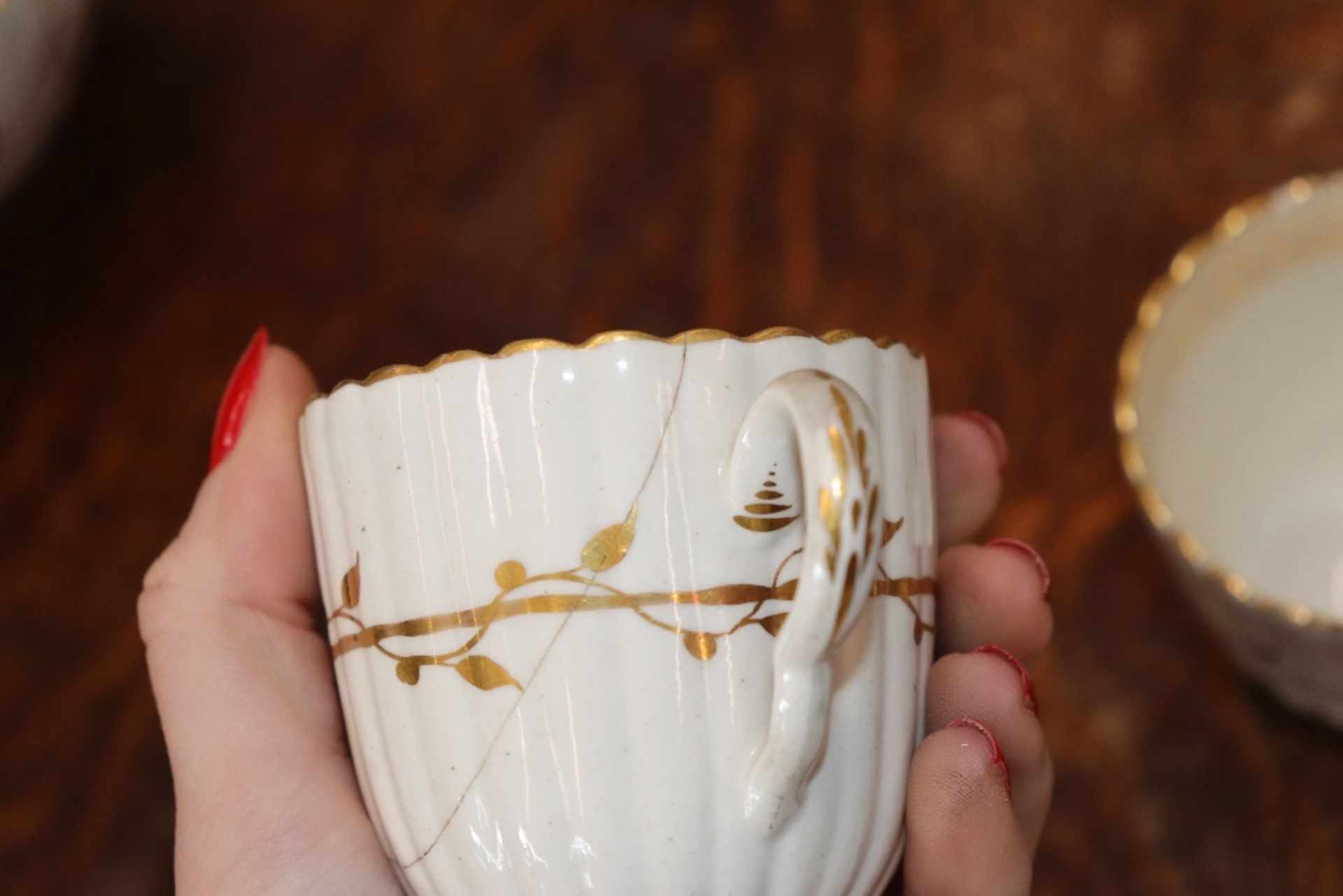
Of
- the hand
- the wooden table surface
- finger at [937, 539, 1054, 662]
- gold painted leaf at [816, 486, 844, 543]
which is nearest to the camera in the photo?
gold painted leaf at [816, 486, 844, 543]

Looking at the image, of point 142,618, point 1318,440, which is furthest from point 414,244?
point 1318,440

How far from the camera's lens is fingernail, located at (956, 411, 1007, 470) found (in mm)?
715

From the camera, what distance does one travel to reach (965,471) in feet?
2.30

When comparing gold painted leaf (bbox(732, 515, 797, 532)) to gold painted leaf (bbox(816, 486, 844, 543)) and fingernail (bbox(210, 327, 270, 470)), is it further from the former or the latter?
Answer: fingernail (bbox(210, 327, 270, 470))

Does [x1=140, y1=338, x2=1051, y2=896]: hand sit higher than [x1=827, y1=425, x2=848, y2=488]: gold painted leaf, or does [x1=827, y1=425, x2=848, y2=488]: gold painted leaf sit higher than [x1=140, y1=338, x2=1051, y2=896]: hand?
[x1=827, y1=425, x2=848, y2=488]: gold painted leaf

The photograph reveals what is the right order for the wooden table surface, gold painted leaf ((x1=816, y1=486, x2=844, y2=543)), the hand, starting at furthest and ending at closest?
the wooden table surface < the hand < gold painted leaf ((x1=816, y1=486, x2=844, y2=543))

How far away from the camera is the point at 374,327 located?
0.87m

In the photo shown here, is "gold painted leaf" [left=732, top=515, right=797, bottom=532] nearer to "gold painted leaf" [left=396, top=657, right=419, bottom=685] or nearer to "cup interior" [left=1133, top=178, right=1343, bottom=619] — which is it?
"gold painted leaf" [left=396, top=657, right=419, bottom=685]

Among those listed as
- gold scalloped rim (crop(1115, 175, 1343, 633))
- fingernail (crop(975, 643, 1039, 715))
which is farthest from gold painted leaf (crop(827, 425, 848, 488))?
gold scalloped rim (crop(1115, 175, 1343, 633))

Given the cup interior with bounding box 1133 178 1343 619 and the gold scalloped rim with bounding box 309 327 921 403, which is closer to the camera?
the gold scalloped rim with bounding box 309 327 921 403

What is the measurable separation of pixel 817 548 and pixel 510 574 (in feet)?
0.41

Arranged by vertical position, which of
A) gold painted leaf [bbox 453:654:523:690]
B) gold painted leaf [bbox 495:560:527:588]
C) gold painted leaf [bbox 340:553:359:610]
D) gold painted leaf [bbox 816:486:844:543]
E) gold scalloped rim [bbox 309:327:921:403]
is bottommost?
gold painted leaf [bbox 453:654:523:690]

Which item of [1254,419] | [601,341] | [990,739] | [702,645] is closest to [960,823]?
[990,739]

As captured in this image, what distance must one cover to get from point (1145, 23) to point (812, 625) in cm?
75
